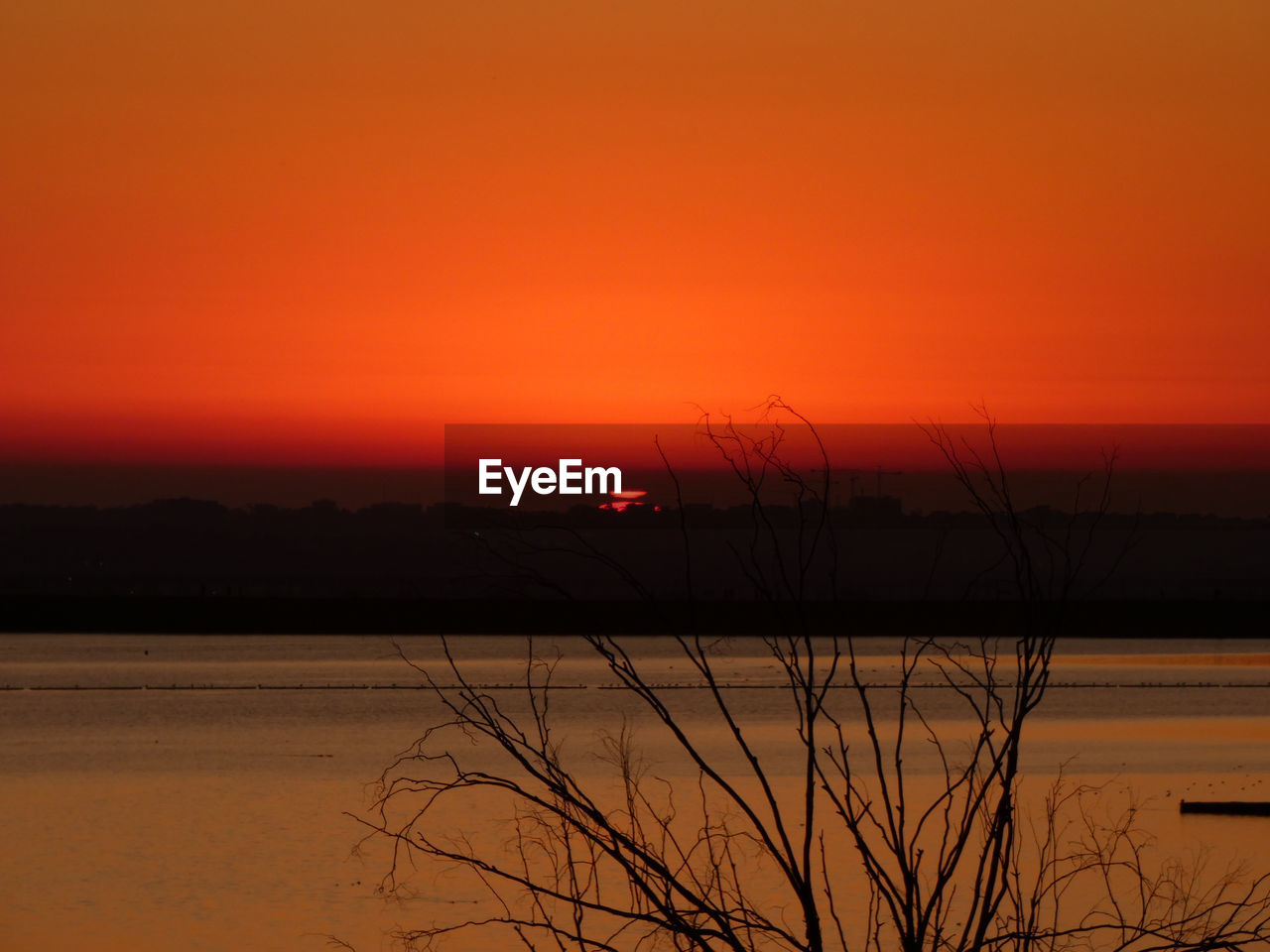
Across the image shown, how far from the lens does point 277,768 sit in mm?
60562

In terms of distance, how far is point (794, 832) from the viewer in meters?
40.2

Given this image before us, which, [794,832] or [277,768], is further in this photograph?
[277,768]

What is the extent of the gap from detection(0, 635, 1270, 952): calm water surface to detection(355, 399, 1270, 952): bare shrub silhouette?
115 centimetres

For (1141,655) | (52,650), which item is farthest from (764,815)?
(52,650)

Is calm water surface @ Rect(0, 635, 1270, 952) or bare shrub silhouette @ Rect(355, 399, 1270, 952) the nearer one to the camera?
bare shrub silhouette @ Rect(355, 399, 1270, 952)

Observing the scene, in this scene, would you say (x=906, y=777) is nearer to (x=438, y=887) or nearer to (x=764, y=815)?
(x=764, y=815)

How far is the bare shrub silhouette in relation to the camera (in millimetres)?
4785

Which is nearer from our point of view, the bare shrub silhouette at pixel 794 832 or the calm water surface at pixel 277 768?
the bare shrub silhouette at pixel 794 832

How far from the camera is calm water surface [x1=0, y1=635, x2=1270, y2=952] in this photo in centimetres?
3600

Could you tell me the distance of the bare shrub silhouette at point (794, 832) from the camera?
4785 millimetres

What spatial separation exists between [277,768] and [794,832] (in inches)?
1032

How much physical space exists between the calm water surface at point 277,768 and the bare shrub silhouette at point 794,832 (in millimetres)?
1146

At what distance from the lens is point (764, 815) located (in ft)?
138

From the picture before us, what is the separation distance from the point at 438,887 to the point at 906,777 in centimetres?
2554
